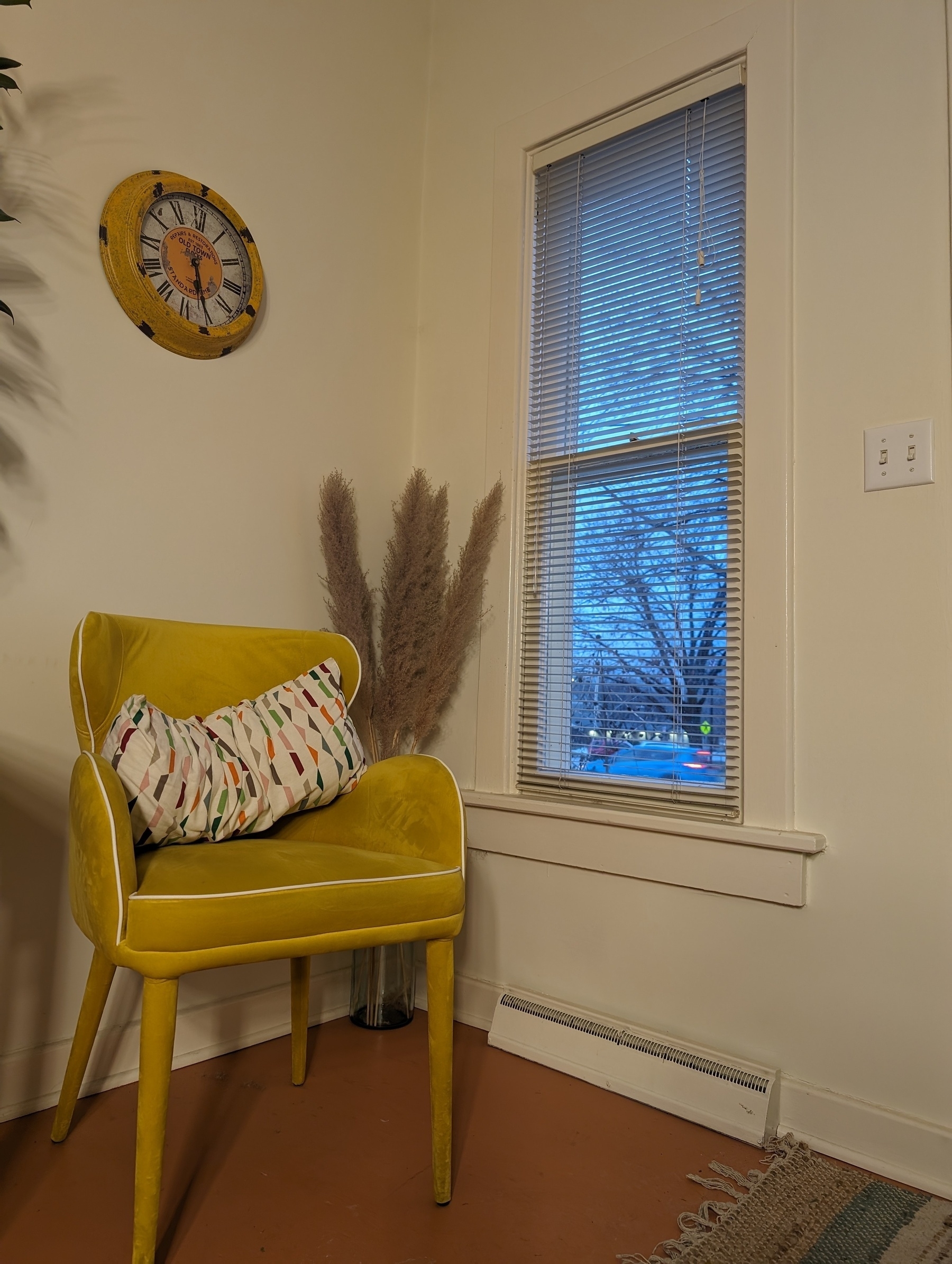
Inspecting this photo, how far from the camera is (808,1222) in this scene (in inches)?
52.7

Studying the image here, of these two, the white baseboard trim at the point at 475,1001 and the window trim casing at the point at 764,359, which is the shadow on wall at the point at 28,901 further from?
the window trim casing at the point at 764,359

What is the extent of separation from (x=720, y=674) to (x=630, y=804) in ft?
1.23

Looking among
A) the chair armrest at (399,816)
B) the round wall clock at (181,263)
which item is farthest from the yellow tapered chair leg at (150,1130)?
the round wall clock at (181,263)

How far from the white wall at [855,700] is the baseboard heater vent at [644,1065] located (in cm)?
6

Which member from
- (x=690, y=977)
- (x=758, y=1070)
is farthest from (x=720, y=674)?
(x=758, y=1070)

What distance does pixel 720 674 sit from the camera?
6.19ft

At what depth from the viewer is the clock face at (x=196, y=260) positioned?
1.92 m

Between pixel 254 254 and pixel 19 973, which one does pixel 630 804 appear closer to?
pixel 19 973

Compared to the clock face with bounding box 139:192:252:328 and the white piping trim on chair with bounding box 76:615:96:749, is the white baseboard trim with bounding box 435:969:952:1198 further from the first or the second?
the clock face with bounding box 139:192:252:328

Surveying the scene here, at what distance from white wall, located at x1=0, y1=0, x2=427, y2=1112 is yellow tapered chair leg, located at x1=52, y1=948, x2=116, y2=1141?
18 centimetres

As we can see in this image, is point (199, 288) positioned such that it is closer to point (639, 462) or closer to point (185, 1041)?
point (639, 462)

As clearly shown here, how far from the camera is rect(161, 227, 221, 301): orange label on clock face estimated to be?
1954 millimetres

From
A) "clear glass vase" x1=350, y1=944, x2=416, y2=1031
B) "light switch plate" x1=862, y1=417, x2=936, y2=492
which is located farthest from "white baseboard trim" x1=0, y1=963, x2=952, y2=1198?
"light switch plate" x1=862, y1=417, x2=936, y2=492

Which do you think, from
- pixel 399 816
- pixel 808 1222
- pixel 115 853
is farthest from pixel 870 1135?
pixel 115 853
